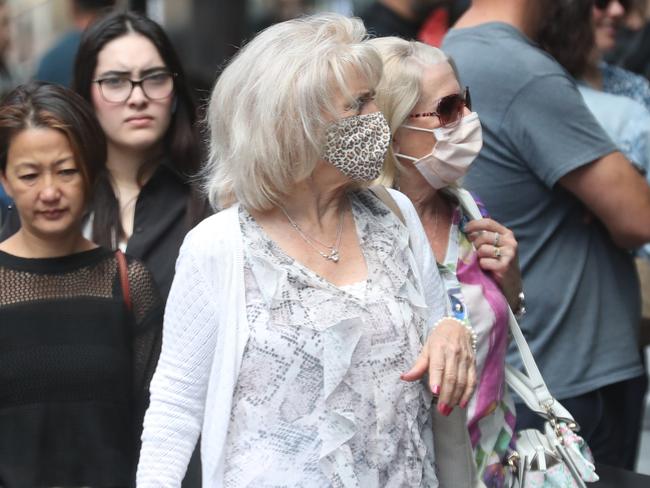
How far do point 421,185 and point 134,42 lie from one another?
1259 mm

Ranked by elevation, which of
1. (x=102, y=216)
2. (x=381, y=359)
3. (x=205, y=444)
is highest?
(x=381, y=359)

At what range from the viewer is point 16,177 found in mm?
3705

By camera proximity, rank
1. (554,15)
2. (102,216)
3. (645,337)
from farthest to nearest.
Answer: (645,337)
(554,15)
(102,216)

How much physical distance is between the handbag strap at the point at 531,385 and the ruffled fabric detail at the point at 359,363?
0.48 m

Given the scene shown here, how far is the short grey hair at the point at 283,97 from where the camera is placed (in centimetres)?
296

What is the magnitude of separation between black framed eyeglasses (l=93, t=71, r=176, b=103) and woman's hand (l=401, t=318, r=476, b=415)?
5.53ft

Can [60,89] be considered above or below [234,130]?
below

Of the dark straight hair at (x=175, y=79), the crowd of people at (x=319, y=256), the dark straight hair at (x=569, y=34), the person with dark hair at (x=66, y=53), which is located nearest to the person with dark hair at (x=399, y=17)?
the person with dark hair at (x=66, y=53)

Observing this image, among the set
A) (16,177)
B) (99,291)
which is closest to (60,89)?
(16,177)

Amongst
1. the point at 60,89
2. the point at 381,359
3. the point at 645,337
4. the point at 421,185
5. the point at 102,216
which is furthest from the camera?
the point at 645,337

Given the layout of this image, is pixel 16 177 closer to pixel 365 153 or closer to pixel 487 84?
pixel 365 153

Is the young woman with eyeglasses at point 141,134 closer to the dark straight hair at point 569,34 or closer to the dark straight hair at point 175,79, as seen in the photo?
the dark straight hair at point 175,79

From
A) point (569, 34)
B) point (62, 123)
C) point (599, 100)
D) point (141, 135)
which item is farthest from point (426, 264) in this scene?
point (599, 100)

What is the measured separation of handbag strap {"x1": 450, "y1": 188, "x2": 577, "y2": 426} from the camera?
11.2 ft
